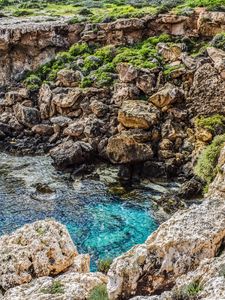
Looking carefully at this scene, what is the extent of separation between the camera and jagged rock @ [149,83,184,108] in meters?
50.0

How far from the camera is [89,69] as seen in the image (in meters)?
62.3

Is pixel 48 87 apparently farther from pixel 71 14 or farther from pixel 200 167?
pixel 200 167

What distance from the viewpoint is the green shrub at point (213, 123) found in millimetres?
44812

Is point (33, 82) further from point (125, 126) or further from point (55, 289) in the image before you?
point (55, 289)

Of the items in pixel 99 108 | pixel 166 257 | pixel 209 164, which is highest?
pixel 166 257

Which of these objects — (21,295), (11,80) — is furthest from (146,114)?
(21,295)

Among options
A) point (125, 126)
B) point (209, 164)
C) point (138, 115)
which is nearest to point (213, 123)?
point (138, 115)

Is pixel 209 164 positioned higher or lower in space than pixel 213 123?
lower

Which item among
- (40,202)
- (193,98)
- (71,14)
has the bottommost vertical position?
(40,202)

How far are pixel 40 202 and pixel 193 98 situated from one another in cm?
2259

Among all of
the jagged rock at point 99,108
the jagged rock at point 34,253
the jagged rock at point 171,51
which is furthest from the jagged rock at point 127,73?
the jagged rock at point 34,253

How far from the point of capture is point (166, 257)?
1316cm

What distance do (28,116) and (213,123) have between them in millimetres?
26048

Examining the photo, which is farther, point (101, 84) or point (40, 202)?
point (101, 84)
